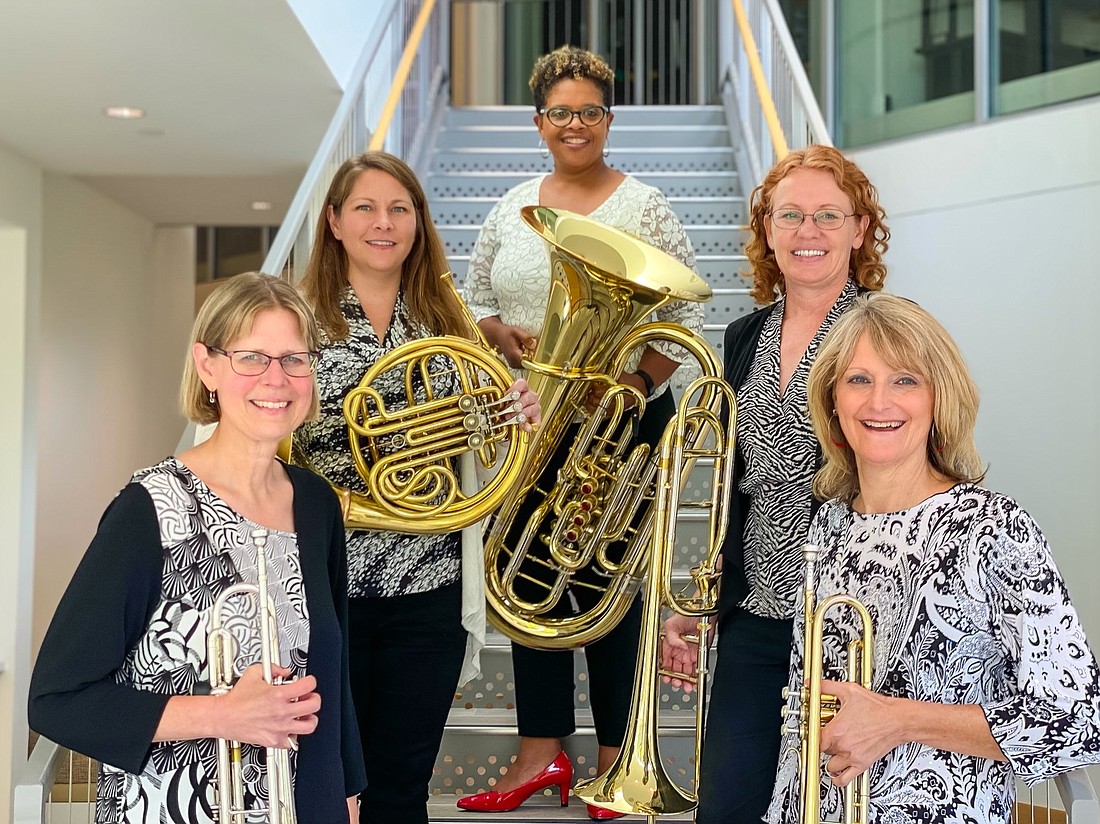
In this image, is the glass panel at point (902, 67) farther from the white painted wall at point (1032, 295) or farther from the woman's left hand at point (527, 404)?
the woman's left hand at point (527, 404)

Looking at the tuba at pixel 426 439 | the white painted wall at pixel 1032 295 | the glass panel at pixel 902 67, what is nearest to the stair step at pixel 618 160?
the glass panel at pixel 902 67

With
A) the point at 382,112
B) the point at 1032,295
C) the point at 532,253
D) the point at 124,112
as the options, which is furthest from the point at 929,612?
the point at 124,112

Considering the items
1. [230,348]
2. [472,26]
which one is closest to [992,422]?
[230,348]

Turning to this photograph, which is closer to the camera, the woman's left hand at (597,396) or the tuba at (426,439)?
the tuba at (426,439)

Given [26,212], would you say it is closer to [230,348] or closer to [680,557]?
[680,557]

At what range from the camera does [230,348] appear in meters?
1.52

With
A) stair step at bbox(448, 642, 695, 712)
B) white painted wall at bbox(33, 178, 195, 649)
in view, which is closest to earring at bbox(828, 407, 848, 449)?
stair step at bbox(448, 642, 695, 712)

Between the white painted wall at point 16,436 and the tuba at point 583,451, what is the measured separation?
402 centimetres

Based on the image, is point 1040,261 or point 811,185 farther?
point 1040,261

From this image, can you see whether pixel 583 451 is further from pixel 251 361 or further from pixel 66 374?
pixel 66 374

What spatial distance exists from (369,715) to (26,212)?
15.3 feet

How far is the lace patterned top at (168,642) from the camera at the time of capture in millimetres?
1363

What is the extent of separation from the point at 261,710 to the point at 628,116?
528 centimetres

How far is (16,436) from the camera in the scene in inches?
226
